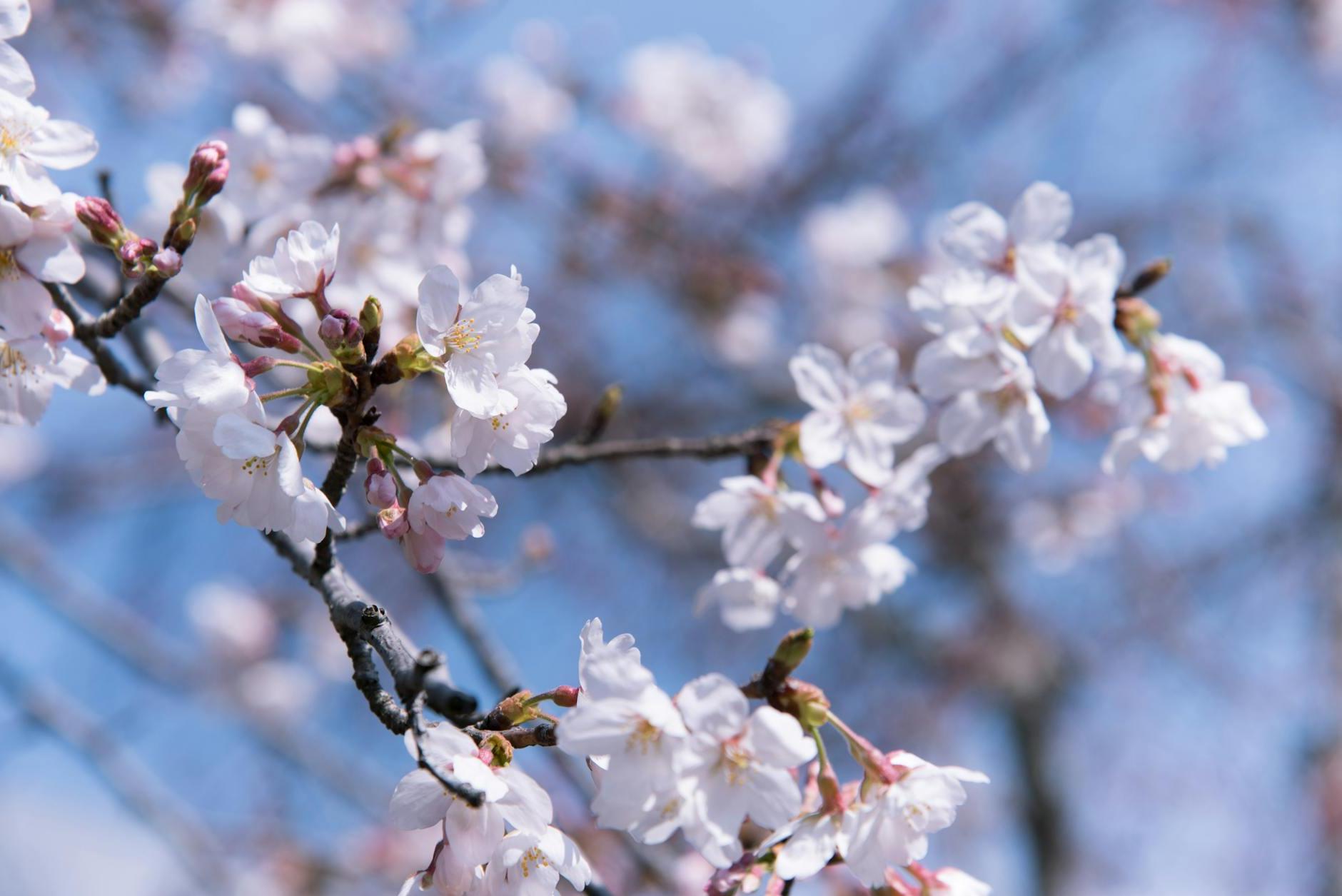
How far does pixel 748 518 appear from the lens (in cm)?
→ 148

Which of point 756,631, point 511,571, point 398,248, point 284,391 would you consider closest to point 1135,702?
point 756,631

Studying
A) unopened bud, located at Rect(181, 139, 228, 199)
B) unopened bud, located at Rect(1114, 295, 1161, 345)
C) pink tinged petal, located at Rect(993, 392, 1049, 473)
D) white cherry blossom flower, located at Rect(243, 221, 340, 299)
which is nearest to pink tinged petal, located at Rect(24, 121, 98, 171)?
unopened bud, located at Rect(181, 139, 228, 199)

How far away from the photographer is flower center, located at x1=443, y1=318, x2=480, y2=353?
36.6 inches

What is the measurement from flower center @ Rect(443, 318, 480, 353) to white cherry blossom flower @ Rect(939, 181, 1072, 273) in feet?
2.55

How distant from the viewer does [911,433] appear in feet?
4.91

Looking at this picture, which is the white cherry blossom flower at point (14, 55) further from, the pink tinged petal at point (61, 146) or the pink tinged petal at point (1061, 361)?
the pink tinged petal at point (1061, 361)

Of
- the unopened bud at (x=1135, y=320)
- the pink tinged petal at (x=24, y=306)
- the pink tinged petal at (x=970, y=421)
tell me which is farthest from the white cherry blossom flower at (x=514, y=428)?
the unopened bud at (x=1135, y=320)

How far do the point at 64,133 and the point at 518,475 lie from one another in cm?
64

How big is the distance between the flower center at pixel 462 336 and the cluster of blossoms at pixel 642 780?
301mm

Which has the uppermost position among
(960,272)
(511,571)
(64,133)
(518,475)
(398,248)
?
(960,272)

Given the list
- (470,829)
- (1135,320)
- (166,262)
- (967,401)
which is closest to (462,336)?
(166,262)

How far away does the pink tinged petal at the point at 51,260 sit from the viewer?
1.03 metres

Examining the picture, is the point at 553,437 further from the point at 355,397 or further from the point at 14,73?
the point at 14,73

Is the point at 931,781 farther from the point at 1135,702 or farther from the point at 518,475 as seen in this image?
the point at 1135,702
